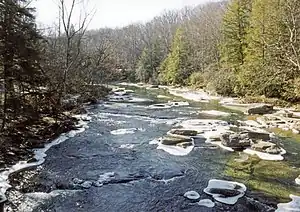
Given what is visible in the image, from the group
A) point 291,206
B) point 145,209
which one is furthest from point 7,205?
point 291,206

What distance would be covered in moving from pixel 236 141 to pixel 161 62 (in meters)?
54.6

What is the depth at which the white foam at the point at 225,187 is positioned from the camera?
9.45 metres

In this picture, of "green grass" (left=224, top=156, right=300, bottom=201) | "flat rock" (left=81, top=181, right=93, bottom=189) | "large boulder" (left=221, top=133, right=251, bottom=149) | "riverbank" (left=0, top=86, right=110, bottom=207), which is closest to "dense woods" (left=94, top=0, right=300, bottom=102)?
"large boulder" (left=221, top=133, right=251, bottom=149)

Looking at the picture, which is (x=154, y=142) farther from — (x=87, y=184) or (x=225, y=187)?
(x=225, y=187)

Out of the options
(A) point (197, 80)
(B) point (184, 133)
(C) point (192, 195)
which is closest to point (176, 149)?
(B) point (184, 133)

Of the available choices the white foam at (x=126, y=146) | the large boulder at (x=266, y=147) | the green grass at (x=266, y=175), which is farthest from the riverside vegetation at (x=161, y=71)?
the white foam at (x=126, y=146)

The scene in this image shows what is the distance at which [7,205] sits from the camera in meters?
8.82

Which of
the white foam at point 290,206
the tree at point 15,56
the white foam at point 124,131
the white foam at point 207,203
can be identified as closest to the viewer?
the white foam at point 290,206

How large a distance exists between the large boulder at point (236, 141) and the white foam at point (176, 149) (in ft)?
5.41

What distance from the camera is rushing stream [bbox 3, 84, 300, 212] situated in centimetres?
921

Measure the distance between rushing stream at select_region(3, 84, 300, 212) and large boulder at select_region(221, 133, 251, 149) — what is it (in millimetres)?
532

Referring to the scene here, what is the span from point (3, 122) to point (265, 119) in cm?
1656

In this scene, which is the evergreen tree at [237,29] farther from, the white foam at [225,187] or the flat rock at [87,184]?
the flat rock at [87,184]

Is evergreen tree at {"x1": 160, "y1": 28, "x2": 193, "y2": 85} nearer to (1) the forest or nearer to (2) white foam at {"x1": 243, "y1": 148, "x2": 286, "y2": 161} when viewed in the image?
(1) the forest
